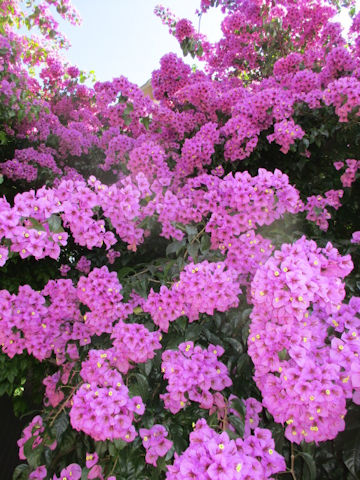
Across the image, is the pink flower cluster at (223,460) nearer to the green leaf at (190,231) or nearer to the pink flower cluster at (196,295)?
the pink flower cluster at (196,295)

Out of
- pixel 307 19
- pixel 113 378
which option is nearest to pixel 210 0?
pixel 307 19

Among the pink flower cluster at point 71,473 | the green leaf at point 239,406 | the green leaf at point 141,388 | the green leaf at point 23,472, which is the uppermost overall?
the green leaf at point 141,388

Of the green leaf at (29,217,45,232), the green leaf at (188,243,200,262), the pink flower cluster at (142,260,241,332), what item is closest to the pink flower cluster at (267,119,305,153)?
the green leaf at (188,243,200,262)

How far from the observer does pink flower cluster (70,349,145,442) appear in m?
1.23

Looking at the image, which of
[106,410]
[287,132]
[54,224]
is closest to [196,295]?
[106,410]

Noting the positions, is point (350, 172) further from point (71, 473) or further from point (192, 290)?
point (71, 473)

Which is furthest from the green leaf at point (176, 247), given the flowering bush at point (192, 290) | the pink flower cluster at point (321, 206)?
the pink flower cluster at point (321, 206)

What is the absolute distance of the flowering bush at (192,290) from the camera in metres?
1.20

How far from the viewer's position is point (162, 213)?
196 centimetres

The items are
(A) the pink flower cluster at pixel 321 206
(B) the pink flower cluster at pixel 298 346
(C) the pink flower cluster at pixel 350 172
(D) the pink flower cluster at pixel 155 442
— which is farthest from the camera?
(C) the pink flower cluster at pixel 350 172

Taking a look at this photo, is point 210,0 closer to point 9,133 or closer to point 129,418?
point 9,133

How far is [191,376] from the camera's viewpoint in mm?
1394

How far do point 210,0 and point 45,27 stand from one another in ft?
8.29

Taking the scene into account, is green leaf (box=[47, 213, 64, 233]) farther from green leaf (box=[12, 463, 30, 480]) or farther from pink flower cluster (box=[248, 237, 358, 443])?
green leaf (box=[12, 463, 30, 480])
